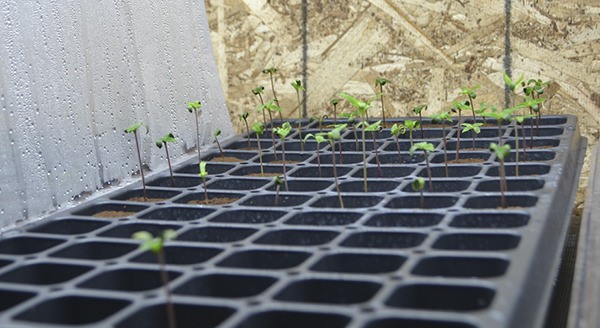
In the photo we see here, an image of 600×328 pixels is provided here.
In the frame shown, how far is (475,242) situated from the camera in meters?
2.12

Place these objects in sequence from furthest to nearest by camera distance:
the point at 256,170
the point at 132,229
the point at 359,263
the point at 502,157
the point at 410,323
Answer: the point at 256,170 < the point at 132,229 < the point at 502,157 < the point at 359,263 < the point at 410,323

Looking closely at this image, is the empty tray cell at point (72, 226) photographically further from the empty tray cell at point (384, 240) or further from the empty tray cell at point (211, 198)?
the empty tray cell at point (384, 240)

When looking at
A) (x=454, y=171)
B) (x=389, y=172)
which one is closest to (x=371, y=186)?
(x=389, y=172)

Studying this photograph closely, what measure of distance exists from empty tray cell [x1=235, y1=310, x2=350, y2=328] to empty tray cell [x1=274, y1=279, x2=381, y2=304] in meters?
0.15

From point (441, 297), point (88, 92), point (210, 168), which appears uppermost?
point (88, 92)

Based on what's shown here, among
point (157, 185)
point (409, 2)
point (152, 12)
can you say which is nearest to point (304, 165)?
point (157, 185)

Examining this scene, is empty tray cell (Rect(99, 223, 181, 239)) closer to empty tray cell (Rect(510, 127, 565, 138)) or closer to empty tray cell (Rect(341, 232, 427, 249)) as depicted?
empty tray cell (Rect(341, 232, 427, 249))

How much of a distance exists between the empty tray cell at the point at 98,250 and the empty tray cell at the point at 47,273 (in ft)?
0.43

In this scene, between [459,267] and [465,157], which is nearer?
[459,267]

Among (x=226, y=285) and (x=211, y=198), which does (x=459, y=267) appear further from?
(x=211, y=198)

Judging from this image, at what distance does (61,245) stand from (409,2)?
93.8 inches

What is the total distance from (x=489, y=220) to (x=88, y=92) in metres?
1.57

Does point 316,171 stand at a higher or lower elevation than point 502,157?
lower

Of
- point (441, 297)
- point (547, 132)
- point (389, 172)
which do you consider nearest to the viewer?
point (441, 297)
